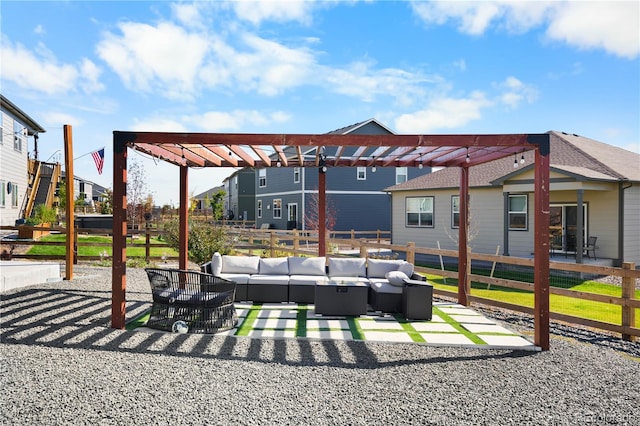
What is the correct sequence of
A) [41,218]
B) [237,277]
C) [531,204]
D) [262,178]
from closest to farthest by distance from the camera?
[237,277] → [531,204] → [41,218] → [262,178]

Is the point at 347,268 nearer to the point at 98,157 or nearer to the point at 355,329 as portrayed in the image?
the point at 355,329

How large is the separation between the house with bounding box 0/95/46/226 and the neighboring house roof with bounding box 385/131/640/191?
55.5ft

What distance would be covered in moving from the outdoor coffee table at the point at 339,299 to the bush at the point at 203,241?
520cm

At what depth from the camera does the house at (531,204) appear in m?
12.9

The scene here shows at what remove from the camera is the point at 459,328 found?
20.5 feet

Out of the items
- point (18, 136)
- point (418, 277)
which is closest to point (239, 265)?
point (418, 277)

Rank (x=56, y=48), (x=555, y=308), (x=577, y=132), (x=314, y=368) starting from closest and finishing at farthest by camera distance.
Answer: (x=314, y=368) → (x=555, y=308) → (x=56, y=48) → (x=577, y=132)

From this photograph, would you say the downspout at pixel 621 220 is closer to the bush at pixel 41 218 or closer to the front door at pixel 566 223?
the front door at pixel 566 223

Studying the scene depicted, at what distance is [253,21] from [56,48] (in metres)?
4.84

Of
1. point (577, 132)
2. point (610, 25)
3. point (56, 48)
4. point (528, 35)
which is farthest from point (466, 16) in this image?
point (577, 132)

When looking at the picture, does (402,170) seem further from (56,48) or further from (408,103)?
(56,48)

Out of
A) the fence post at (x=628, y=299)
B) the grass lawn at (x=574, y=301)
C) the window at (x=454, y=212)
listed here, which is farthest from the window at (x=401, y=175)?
the fence post at (x=628, y=299)

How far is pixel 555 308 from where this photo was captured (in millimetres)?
8070

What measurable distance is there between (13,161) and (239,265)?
16.6m
